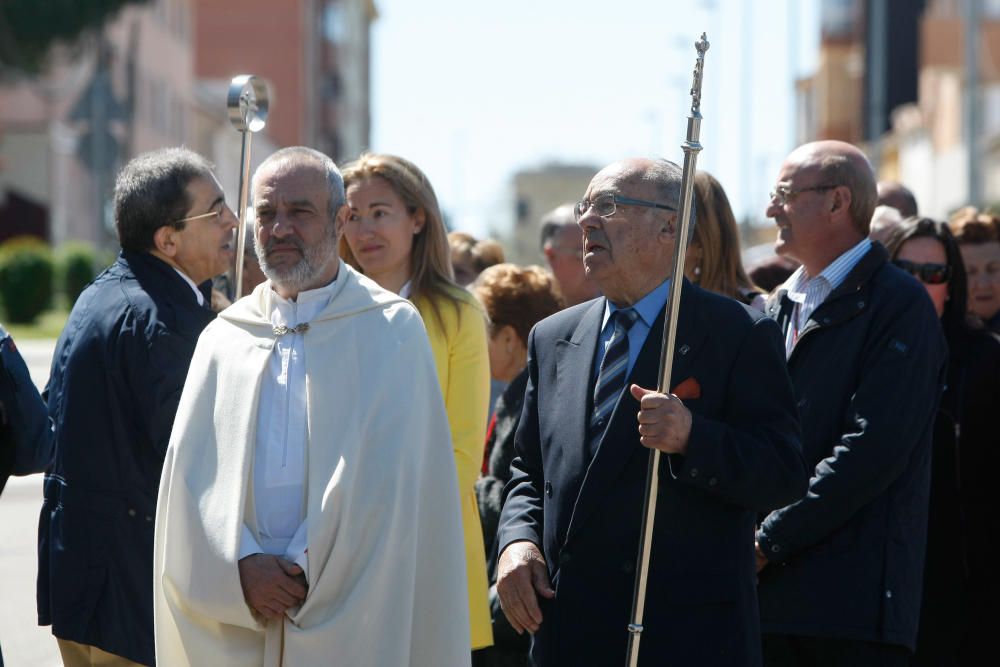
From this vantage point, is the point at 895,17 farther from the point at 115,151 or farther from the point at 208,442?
the point at 208,442

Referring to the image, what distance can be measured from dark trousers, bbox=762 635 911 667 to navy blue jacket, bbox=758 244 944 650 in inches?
2.2

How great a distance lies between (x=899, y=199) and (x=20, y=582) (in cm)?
583

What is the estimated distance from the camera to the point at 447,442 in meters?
4.62

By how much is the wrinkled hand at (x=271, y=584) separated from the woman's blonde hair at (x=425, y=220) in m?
1.75

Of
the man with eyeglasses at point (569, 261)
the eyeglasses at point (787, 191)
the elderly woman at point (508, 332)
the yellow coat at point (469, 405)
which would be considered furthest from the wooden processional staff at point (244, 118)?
the man with eyeglasses at point (569, 261)

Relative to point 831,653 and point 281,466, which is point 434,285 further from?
point 831,653

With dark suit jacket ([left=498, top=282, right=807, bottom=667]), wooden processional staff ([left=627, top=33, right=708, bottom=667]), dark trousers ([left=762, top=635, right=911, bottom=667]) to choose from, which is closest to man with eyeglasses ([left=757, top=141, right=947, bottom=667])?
dark trousers ([left=762, top=635, right=911, bottom=667])

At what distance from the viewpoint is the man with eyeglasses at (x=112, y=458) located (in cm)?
515

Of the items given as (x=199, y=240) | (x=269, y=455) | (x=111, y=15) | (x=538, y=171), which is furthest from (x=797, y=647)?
(x=538, y=171)

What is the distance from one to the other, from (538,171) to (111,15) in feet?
273

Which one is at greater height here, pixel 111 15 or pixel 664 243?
pixel 111 15

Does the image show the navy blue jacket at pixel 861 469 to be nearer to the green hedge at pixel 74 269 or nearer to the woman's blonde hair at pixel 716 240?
the woman's blonde hair at pixel 716 240

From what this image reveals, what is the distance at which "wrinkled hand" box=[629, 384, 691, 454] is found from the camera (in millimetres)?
4160

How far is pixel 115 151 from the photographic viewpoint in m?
13.4
